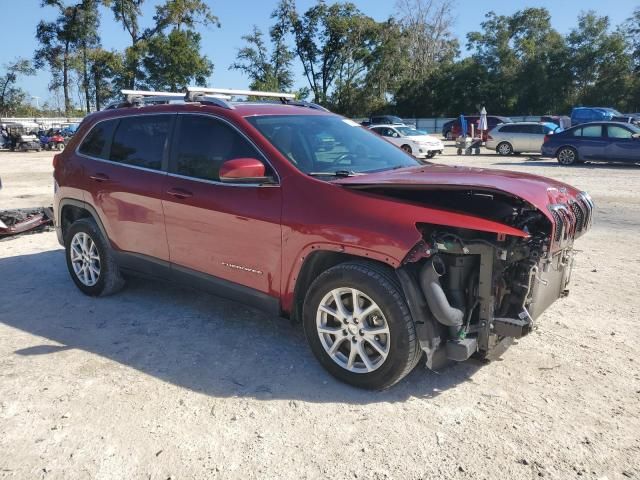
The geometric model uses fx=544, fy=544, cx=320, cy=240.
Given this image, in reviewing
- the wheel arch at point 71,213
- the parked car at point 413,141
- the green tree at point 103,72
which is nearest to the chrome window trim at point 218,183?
the wheel arch at point 71,213

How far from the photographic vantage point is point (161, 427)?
10.2ft

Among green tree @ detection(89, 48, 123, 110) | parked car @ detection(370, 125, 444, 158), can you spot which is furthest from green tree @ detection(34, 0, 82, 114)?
parked car @ detection(370, 125, 444, 158)

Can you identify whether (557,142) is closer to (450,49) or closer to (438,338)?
(438,338)

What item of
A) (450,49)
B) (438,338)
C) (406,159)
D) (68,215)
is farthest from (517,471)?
(450,49)

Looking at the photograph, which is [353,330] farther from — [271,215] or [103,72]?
[103,72]

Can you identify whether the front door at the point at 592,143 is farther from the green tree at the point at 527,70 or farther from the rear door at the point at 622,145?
the green tree at the point at 527,70

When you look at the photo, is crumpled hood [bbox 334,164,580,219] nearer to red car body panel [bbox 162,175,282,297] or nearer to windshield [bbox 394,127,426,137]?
red car body panel [bbox 162,175,282,297]

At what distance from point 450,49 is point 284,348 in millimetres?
69888

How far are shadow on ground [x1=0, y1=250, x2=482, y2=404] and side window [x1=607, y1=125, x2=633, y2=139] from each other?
674 inches

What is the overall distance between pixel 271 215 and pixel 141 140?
180 cm

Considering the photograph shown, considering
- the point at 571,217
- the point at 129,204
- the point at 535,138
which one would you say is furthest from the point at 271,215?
the point at 535,138

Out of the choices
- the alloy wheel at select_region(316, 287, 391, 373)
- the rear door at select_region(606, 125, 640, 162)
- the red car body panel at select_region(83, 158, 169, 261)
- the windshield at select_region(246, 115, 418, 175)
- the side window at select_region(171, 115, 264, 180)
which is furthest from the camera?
the rear door at select_region(606, 125, 640, 162)

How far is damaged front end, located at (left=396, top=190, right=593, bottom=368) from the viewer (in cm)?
316

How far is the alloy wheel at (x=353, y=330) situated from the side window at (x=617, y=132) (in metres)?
17.7
